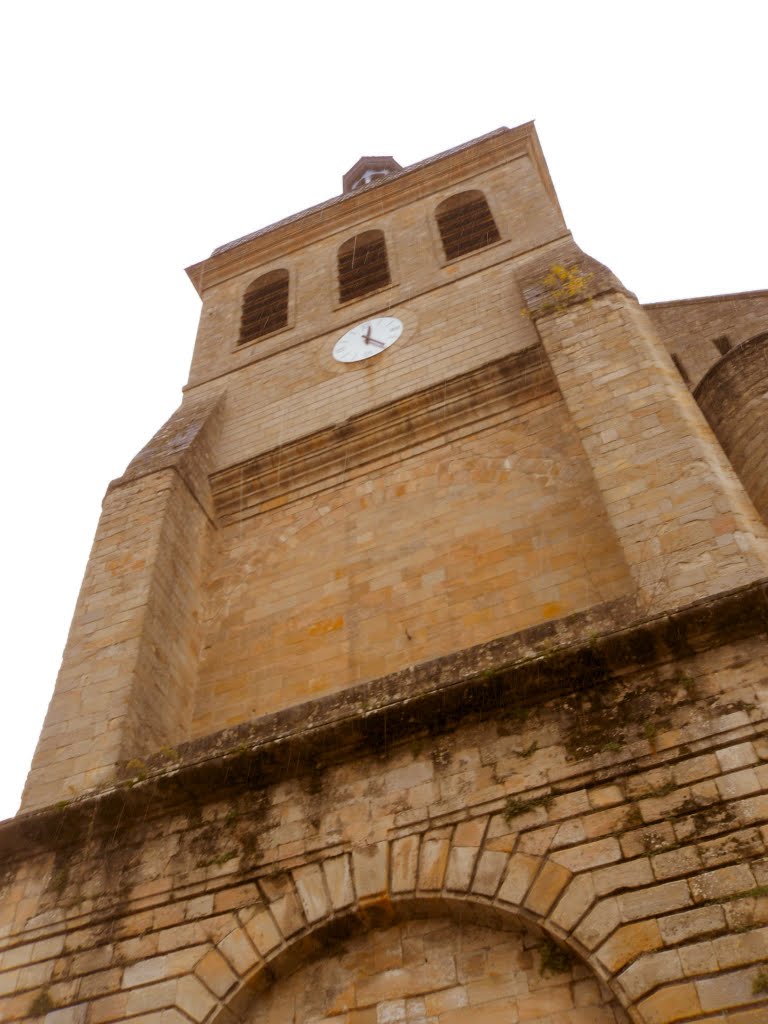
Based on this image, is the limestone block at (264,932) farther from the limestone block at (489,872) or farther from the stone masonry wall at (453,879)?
the limestone block at (489,872)

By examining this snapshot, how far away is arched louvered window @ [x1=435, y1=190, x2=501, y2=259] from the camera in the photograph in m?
12.9

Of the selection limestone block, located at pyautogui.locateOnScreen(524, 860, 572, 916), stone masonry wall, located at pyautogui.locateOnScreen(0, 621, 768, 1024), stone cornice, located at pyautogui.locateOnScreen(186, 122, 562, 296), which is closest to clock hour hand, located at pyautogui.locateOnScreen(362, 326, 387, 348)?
stone cornice, located at pyautogui.locateOnScreen(186, 122, 562, 296)

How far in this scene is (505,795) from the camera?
17.0 feet

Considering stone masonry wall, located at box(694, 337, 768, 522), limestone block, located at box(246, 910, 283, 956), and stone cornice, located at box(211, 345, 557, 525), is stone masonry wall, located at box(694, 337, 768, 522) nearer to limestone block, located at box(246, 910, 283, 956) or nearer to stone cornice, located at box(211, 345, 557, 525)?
stone cornice, located at box(211, 345, 557, 525)

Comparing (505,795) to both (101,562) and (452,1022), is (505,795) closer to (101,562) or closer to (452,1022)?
(452,1022)

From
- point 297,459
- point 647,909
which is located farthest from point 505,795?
point 297,459

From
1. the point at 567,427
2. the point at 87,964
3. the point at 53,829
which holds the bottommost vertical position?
the point at 87,964

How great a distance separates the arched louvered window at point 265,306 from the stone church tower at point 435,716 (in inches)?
139

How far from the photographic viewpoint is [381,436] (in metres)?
9.67

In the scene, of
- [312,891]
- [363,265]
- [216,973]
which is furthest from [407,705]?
[363,265]

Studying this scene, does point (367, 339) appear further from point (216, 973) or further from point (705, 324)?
point (216, 973)

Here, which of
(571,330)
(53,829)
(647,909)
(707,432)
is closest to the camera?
(647,909)

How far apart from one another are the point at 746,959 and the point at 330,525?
5.57 m

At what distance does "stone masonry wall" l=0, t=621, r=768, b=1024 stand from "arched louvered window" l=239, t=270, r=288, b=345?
27.5 ft
